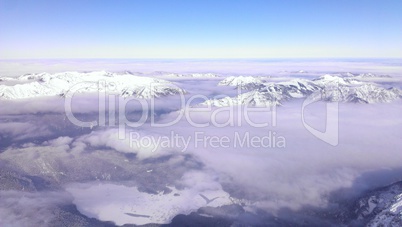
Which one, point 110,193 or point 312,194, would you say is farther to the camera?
point 110,193

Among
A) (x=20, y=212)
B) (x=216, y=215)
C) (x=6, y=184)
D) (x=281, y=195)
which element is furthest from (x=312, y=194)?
(x=6, y=184)

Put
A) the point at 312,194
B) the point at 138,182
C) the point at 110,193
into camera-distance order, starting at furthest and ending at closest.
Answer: the point at 138,182, the point at 110,193, the point at 312,194

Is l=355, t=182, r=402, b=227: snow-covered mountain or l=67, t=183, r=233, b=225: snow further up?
l=355, t=182, r=402, b=227: snow-covered mountain

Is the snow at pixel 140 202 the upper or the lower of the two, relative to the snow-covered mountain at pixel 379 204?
lower

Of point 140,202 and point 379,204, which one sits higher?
point 379,204

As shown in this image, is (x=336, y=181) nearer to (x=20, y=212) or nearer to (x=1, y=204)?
(x=20, y=212)

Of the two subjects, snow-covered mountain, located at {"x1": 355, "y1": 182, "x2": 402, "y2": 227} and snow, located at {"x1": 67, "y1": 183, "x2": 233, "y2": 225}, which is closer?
snow-covered mountain, located at {"x1": 355, "y1": 182, "x2": 402, "y2": 227}

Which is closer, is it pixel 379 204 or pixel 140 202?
pixel 379 204

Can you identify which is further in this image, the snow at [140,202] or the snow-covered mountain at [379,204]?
the snow at [140,202]
